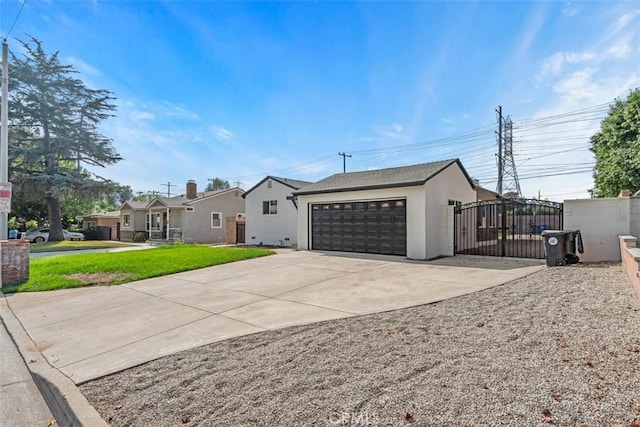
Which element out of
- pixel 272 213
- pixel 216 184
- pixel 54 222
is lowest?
pixel 54 222

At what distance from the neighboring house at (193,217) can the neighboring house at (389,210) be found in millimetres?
8980

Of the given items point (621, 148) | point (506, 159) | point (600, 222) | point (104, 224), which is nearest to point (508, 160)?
point (506, 159)

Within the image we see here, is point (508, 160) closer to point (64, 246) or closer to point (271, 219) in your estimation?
point (271, 219)

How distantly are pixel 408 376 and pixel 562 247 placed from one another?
827 centimetres

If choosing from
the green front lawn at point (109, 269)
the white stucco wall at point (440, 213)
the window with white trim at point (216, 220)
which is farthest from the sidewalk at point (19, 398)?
the window with white trim at point (216, 220)

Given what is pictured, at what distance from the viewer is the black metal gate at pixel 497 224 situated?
36.5 ft

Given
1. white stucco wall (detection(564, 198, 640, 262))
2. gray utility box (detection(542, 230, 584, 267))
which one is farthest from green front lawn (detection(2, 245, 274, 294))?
white stucco wall (detection(564, 198, 640, 262))

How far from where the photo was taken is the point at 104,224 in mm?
38469

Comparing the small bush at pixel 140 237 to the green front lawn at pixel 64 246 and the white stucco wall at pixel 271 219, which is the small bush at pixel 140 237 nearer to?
the green front lawn at pixel 64 246

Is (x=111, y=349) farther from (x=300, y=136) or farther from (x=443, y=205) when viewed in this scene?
(x=300, y=136)

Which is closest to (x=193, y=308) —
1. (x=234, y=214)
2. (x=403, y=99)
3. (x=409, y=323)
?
(x=409, y=323)

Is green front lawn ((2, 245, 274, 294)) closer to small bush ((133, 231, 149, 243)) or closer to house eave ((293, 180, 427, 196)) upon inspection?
house eave ((293, 180, 427, 196))

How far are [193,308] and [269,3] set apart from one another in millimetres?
8930

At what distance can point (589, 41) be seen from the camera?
32.8 ft
